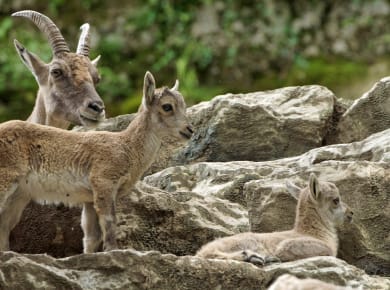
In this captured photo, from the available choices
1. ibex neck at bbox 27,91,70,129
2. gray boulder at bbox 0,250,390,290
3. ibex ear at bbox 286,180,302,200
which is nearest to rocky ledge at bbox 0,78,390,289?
gray boulder at bbox 0,250,390,290

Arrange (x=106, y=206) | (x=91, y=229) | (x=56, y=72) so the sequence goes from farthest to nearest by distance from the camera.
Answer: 1. (x=56, y=72)
2. (x=91, y=229)
3. (x=106, y=206)

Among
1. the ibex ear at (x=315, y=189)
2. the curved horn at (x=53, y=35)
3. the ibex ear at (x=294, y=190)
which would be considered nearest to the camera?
the ibex ear at (x=315, y=189)

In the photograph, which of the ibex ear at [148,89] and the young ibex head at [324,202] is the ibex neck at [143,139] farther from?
the young ibex head at [324,202]

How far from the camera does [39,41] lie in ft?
81.1

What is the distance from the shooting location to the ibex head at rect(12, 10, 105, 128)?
603 inches

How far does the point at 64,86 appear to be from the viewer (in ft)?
50.9

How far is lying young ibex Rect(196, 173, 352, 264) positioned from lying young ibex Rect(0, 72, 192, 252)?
3.30 feet

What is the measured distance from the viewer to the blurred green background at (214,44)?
24.5 metres

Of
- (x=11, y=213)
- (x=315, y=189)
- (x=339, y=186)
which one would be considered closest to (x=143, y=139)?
(x=11, y=213)

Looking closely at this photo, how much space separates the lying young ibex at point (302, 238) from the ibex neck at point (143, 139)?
1120 mm

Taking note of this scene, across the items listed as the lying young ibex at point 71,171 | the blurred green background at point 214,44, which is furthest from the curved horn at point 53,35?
the blurred green background at point 214,44

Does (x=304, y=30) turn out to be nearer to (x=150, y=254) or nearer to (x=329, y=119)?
(x=329, y=119)

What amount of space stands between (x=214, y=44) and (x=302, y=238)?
12705mm

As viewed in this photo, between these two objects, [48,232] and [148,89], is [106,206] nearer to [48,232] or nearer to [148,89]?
[48,232]
